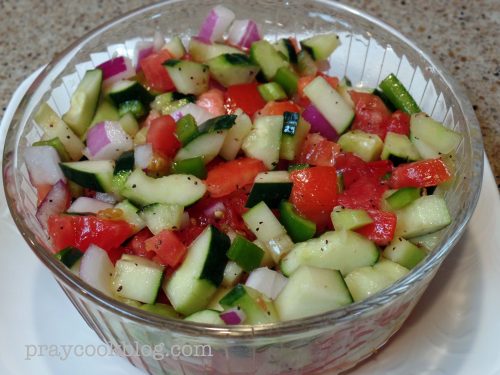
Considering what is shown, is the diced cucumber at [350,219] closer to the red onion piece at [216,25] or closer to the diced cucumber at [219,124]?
the diced cucumber at [219,124]

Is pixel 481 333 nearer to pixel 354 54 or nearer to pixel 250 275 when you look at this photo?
pixel 250 275

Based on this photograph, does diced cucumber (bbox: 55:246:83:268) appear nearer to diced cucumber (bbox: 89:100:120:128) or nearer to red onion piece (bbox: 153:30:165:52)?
diced cucumber (bbox: 89:100:120:128)

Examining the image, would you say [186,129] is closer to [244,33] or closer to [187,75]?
[187,75]

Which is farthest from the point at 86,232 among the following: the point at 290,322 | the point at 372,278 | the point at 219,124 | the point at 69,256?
the point at 372,278

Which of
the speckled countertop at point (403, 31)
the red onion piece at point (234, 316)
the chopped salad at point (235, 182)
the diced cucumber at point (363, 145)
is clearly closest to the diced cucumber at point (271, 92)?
the chopped salad at point (235, 182)

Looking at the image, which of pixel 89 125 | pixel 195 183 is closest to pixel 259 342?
pixel 195 183

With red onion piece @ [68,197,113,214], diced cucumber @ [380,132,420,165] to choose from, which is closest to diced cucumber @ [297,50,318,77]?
diced cucumber @ [380,132,420,165]
